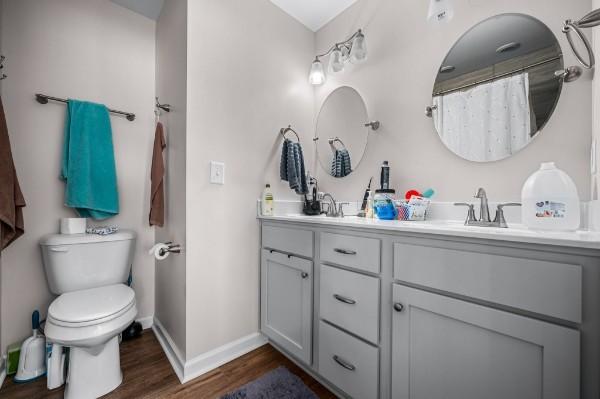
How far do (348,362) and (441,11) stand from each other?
66.5 inches

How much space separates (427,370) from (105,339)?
1.38 m

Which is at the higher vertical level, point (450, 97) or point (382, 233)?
point (450, 97)

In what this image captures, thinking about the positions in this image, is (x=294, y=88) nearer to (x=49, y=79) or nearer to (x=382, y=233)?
(x=382, y=233)

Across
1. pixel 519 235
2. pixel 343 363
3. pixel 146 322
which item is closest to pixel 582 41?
pixel 519 235

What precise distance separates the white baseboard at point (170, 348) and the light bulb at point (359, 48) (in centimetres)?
208

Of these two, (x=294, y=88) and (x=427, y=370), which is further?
(x=294, y=88)

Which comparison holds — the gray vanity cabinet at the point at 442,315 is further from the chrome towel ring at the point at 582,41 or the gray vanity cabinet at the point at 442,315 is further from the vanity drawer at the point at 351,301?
the chrome towel ring at the point at 582,41

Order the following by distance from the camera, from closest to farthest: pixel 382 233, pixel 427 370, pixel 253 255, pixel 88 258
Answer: pixel 427 370
pixel 382 233
pixel 88 258
pixel 253 255

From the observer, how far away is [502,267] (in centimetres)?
70

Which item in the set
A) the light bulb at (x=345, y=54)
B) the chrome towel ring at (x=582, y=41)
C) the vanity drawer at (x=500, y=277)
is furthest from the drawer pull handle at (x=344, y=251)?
the light bulb at (x=345, y=54)

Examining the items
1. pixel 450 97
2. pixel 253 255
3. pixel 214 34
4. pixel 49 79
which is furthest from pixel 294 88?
pixel 49 79

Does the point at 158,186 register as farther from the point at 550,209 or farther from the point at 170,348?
the point at 550,209

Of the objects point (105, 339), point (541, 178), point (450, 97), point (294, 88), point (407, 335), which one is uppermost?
point (294, 88)

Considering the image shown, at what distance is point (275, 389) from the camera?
47.9 inches
